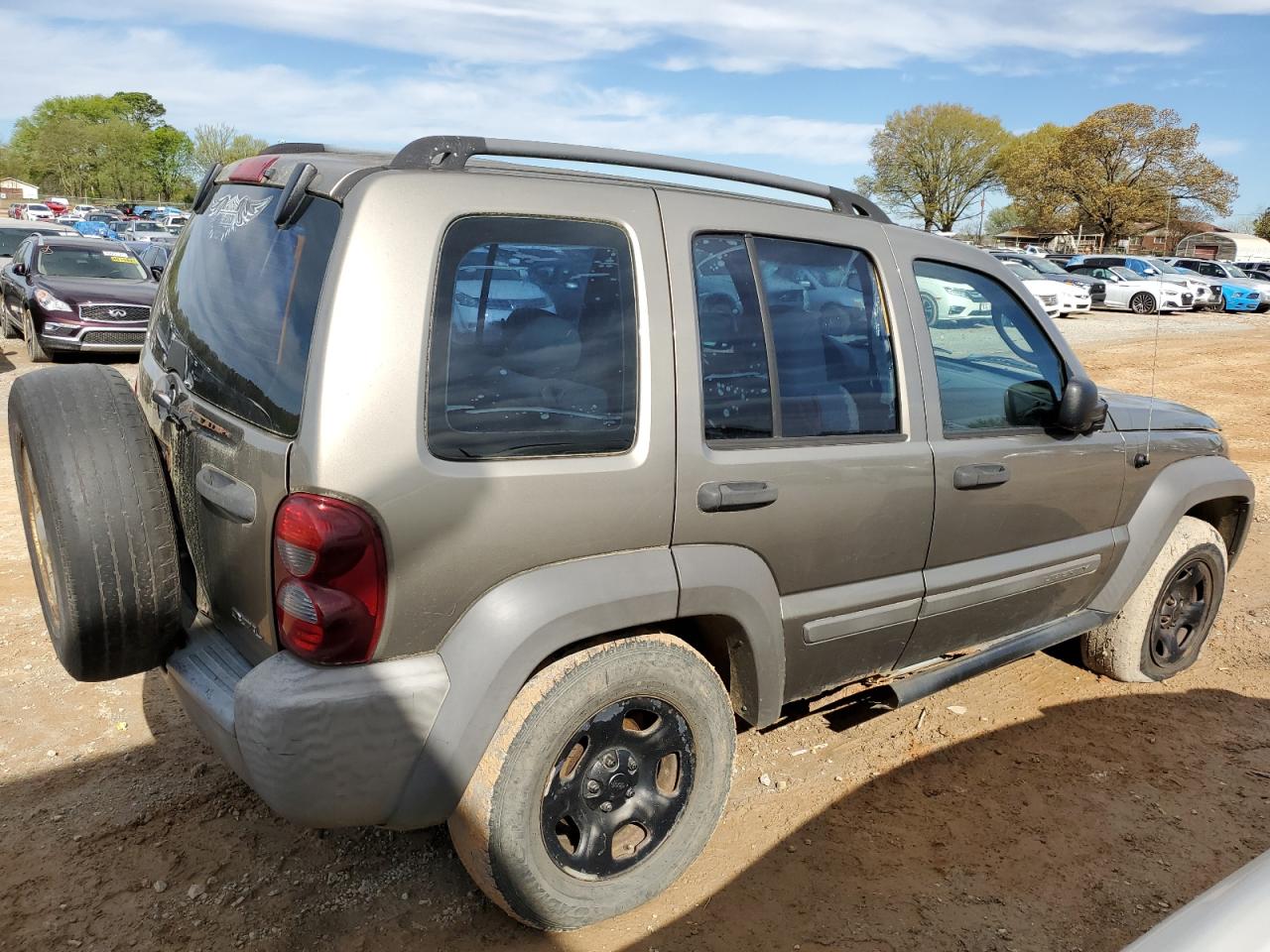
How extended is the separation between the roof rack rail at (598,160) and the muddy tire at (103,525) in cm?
105

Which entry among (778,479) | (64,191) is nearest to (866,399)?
(778,479)

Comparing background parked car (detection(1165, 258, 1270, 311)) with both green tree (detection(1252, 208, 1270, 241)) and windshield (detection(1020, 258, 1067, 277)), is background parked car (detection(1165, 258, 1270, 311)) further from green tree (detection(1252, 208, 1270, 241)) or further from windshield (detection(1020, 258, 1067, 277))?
green tree (detection(1252, 208, 1270, 241))

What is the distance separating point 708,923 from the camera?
2.73 m

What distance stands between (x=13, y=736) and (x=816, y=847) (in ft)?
9.43

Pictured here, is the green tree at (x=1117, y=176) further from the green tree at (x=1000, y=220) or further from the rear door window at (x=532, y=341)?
the rear door window at (x=532, y=341)

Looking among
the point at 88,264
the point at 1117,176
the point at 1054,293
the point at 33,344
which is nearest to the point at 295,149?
the point at 33,344

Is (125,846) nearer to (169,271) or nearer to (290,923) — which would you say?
(290,923)

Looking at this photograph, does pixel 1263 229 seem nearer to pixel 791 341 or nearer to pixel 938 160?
pixel 938 160

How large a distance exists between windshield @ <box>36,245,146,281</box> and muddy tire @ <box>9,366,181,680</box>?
11910 millimetres

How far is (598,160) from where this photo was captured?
259 centimetres

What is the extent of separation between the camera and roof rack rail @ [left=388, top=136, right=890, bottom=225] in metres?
2.39

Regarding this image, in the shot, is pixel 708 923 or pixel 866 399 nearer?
pixel 708 923

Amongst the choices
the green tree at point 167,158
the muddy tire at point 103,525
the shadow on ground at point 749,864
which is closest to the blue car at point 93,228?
the shadow on ground at point 749,864

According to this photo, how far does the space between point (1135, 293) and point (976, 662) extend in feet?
83.8
